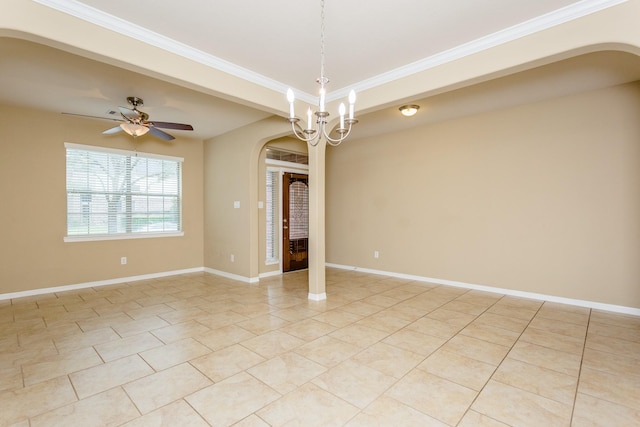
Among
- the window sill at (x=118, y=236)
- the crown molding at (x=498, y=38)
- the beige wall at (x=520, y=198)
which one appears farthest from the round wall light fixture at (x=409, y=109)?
the window sill at (x=118, y=236)

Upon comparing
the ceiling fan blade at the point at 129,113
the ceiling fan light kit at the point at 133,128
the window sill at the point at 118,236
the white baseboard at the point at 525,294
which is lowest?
the white baseboard at the point at 525,294

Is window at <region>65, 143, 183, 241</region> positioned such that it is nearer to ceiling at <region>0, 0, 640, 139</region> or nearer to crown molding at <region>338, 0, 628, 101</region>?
ceiling at <region>0, 0, 640, 139</region>

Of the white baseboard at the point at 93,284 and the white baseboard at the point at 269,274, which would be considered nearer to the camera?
the white baseboard at the point at 93,284

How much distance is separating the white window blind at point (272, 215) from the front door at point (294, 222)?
14 cm

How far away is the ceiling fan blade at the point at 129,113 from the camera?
3.54m

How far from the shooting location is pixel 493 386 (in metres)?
2.20

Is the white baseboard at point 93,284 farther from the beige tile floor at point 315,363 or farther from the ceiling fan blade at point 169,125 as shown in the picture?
the ceiling fan blade at point 169,125

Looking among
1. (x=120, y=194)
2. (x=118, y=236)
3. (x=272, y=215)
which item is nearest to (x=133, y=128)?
(x=120, y=194)

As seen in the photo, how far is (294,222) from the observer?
249 inches

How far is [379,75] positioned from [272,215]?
11.3ft

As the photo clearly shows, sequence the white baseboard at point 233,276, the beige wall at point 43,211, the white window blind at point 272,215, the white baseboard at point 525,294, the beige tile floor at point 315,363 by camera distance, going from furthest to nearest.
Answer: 1. the white window blind at point 272,215
2. the white baseboard at point 233,276
3. the beige wall at point 43,211
4. the white baseboard at point 525,294
5. the beige tile floor at point 315,363

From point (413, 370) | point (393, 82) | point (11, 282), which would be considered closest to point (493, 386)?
point (413, 370)

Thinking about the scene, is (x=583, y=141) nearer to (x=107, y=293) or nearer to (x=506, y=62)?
(x=506, y=62)

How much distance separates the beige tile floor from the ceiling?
8.00 ft
